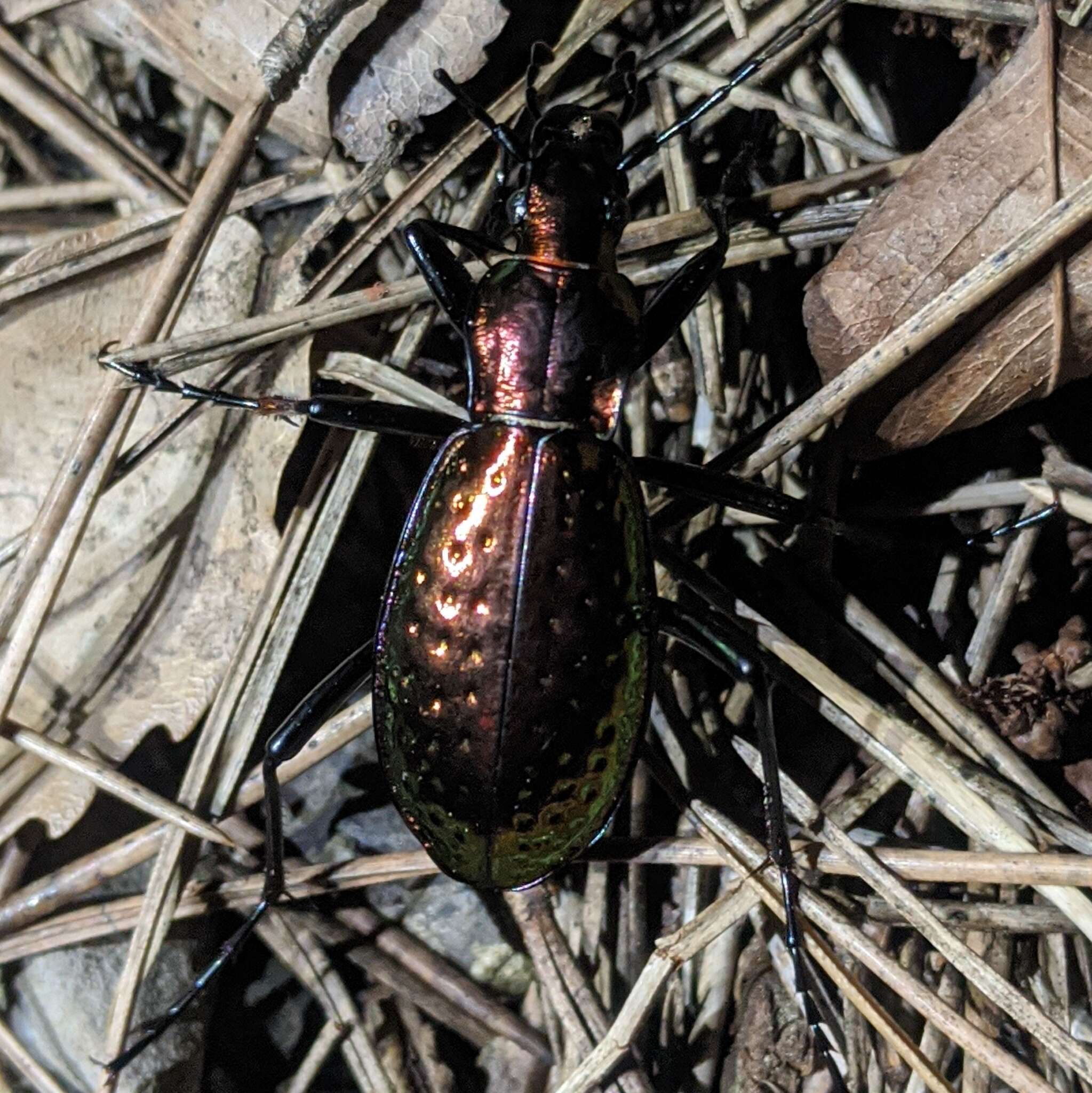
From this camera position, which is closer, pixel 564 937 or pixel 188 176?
pixel 564 937

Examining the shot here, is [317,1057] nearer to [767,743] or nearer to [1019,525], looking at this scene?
[767,743]

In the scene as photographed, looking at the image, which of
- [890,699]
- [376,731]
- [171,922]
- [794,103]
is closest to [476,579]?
[376,731]

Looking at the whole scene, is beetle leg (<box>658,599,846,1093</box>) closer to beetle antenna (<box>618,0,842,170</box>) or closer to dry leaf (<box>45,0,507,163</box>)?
beetle antenna (<box>618,0,842,170</box>)

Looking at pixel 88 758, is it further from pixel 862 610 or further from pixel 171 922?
pixel 862 610

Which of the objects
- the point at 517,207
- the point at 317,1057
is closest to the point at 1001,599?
the point at 517,207

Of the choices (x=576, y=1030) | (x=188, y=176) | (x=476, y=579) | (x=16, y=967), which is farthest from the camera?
→ (x=188, y=176)

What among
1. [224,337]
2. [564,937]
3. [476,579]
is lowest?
[564,937]

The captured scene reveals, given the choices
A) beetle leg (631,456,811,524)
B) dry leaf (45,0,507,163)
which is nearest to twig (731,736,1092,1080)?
beetle leg (631,456,811,524)

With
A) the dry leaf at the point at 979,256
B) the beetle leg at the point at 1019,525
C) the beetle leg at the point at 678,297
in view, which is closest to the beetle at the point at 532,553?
the beetle leg at the point at 678,297
